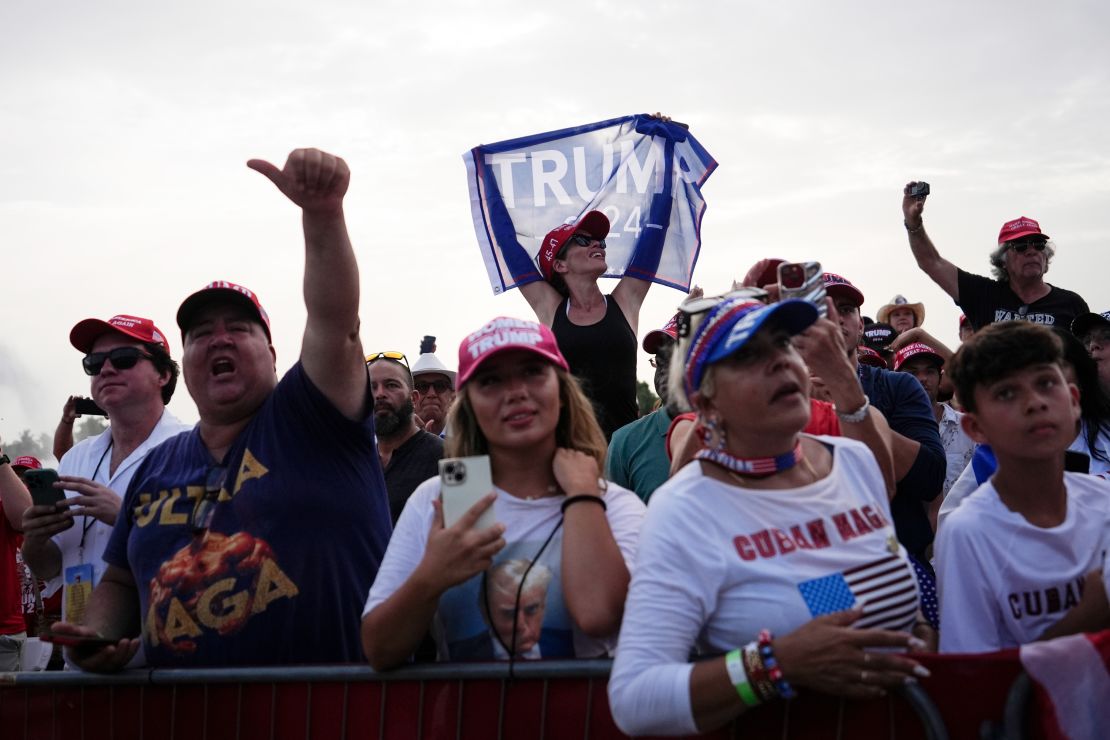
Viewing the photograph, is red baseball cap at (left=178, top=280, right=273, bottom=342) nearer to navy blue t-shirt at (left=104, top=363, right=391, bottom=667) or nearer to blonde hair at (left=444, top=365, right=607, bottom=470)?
navy blue t-shirt at (left=104, top=363, right=391, bottom=667)

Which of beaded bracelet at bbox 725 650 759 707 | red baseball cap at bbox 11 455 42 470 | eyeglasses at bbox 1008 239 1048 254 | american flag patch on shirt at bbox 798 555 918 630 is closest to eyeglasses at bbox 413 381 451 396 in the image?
red baseball cap at bbox 11 455 42 470

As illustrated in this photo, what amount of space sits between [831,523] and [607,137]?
17.3 feet

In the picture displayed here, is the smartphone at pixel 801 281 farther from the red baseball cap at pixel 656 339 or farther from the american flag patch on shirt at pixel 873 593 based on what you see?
the red baseball cap at pixel 656 339

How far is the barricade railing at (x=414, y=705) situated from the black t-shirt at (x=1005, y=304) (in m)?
→ 4.47

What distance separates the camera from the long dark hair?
3.99 metres

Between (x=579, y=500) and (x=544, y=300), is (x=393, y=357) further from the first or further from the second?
(x=579, y=500)

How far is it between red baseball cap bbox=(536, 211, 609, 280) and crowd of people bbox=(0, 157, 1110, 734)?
1496 millimetres

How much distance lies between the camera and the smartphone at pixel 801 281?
3.04m

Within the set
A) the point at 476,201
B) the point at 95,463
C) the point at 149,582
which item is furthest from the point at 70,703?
the point at 476,201

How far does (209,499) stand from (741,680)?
215 cm

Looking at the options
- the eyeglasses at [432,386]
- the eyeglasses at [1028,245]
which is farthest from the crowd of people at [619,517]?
the eyeglasses at [432,386]

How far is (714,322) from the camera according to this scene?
2.72 m

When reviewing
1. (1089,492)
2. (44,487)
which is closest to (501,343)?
(1089,492)

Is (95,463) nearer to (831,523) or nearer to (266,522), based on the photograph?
(266,522)
